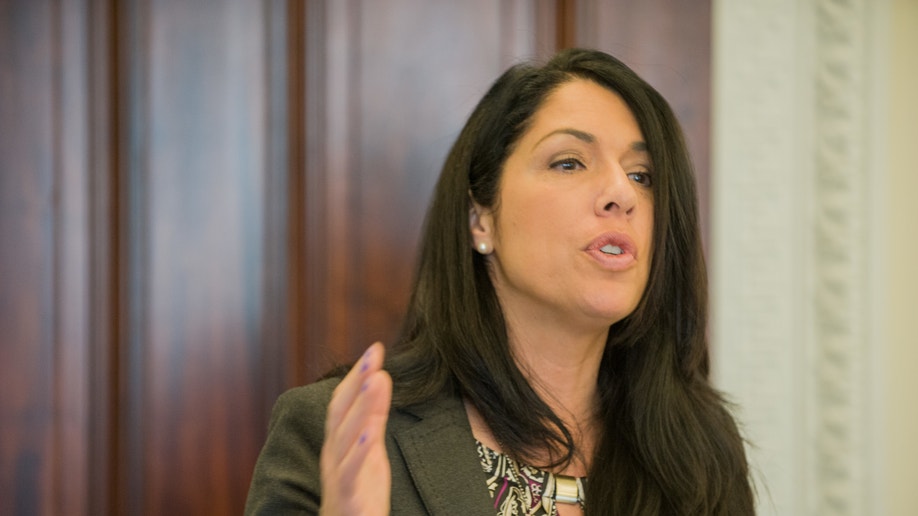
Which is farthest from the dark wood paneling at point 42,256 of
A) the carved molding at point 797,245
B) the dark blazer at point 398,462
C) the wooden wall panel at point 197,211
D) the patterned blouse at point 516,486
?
the carved molding at point 797,245

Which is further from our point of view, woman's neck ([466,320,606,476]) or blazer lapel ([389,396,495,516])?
woman's neck ([466,320,606,476])

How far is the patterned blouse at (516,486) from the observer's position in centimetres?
153

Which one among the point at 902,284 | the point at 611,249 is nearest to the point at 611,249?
the point at 611,249

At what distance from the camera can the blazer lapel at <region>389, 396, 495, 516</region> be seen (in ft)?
4.79

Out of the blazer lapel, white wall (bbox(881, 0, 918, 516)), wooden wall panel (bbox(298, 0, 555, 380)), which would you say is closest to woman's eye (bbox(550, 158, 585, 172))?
wooden wall panel (bbox(298, 0, 555, 380))

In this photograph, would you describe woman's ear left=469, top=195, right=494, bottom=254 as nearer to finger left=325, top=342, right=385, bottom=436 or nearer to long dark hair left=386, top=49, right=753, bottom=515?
long dark hair left=386, top=49, right=753, bottom=515

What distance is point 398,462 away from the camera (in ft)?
4.91

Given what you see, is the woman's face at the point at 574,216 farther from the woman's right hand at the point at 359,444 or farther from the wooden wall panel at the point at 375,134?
the woman's right hand at the point at 359,444

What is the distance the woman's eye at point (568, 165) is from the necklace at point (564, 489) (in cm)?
44

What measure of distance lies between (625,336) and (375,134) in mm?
509

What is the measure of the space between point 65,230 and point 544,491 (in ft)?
2.54

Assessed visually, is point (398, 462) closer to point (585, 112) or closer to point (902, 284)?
point (585, 112)

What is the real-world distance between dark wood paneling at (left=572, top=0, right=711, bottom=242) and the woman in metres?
0.15

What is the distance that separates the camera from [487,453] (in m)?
1.57
